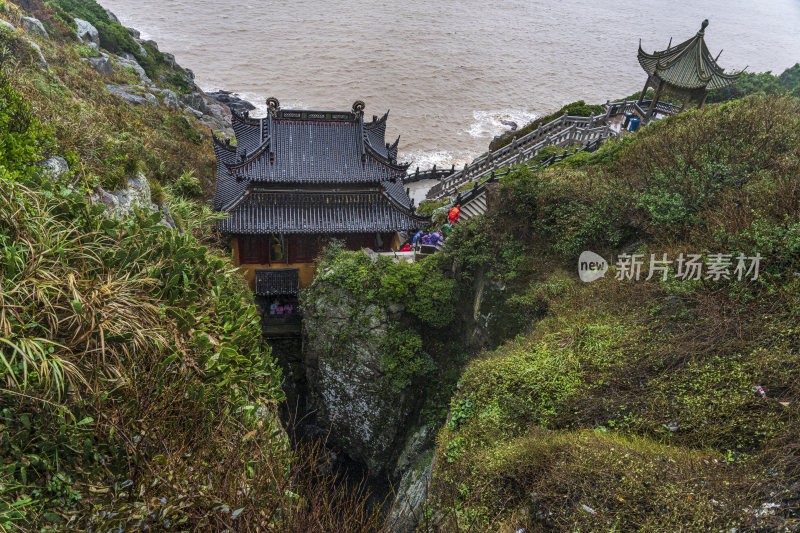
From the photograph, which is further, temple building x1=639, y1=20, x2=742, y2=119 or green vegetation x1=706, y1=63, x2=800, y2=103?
green vegetation x1=706, y1=63, x2=800, y2=103

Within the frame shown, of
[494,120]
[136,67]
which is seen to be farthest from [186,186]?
[494,120]

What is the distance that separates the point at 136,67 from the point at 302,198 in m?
33.0

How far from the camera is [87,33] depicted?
115 feet

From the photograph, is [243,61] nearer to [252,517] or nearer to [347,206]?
[347,206]

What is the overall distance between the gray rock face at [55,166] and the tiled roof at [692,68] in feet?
77.1

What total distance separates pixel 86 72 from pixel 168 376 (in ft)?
96.7

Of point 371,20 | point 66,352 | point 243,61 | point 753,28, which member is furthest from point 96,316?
point 753,28

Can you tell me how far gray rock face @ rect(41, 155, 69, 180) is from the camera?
843cm

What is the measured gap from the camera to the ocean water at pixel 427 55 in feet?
147

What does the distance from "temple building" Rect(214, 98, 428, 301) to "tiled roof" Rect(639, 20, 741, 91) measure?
47.4 ft

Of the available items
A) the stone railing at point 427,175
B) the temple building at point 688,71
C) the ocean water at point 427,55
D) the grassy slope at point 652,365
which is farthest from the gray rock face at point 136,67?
the temple building at point 688,71

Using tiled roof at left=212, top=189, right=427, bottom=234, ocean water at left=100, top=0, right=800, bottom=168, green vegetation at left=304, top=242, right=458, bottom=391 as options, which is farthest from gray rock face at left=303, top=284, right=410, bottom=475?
ocean water at left=100, top=0, right=800, bottom=168

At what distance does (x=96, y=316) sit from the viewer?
17.6 feet

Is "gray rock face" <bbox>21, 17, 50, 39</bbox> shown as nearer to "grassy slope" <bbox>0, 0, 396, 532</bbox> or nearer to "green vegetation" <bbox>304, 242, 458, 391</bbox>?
"grassy slope" <bbox>0, 0, 396, 532</bbox>
